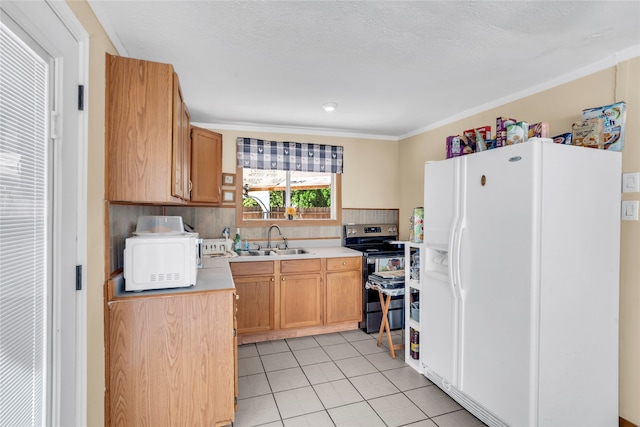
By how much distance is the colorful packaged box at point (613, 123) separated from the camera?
1.96 m

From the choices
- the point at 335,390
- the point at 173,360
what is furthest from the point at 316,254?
the point at 173,360

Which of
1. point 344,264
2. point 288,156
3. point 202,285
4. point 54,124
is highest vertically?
point 288,156

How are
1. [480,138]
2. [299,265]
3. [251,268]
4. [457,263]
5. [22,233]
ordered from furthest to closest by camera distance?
[299,265]
[251,268]
[480,138]
[457,263]
[22,233]

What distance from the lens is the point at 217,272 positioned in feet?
8.17

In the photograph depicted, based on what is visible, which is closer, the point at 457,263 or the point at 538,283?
the point at 538,283

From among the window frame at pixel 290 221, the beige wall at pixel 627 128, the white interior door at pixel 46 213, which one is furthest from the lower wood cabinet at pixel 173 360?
the beige wall at pixel 627 128

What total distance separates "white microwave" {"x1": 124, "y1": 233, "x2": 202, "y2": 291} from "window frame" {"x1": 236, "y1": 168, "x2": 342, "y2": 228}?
1.80 m

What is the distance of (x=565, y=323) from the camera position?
1841 millimetres

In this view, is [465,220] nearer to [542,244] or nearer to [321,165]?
[542,244]

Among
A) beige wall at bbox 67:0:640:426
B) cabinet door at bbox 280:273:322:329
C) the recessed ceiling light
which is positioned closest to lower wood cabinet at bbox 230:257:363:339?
cabinet door at bbox 280:273:322:329

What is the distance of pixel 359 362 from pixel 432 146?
242 cm

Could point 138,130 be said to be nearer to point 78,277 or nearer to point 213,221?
point 78,277

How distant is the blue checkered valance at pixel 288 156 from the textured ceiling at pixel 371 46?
0.79 meters

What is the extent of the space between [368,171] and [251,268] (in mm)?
1981
